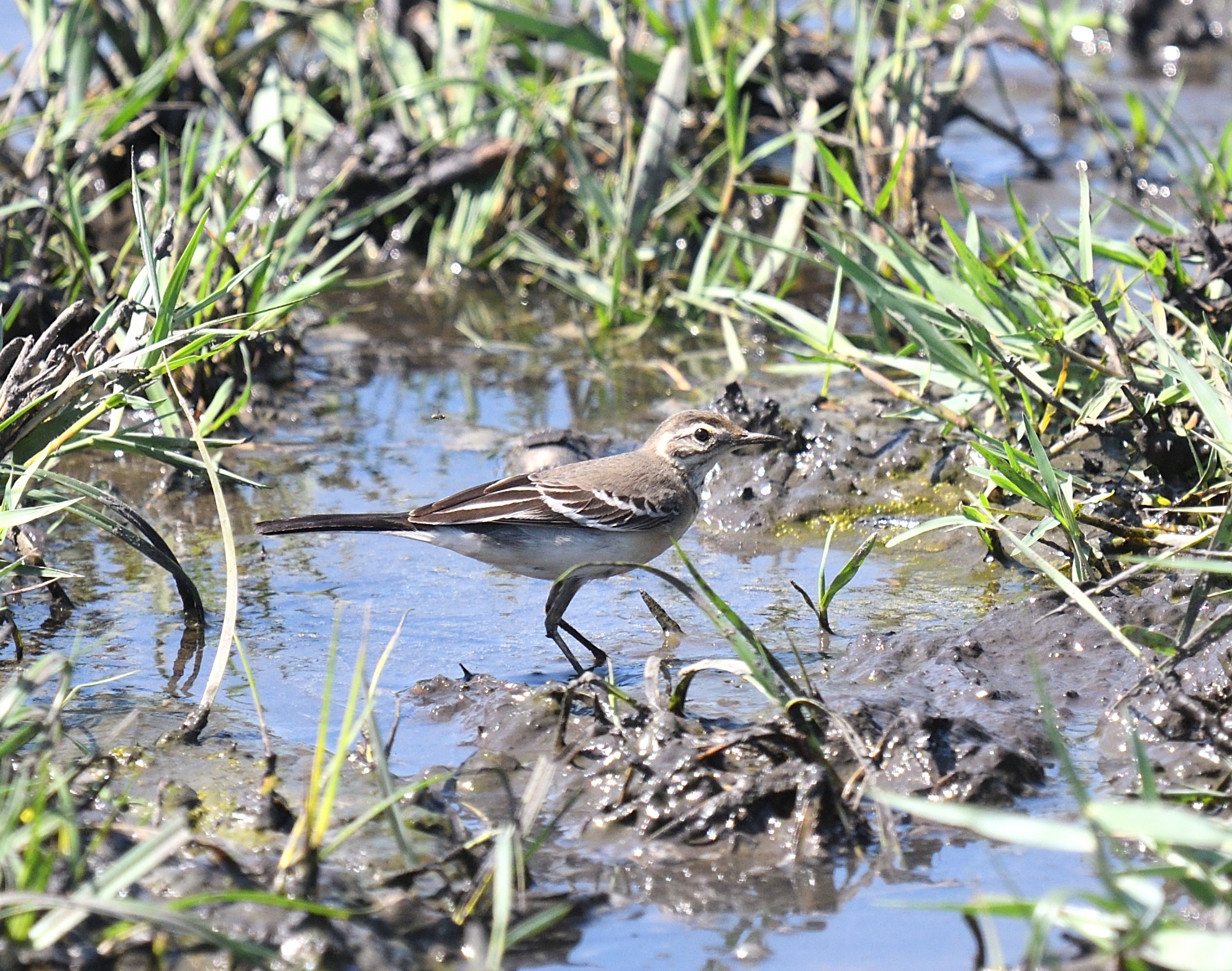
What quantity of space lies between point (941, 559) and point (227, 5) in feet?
23.2

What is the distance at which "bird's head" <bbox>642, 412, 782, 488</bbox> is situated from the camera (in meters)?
7.12

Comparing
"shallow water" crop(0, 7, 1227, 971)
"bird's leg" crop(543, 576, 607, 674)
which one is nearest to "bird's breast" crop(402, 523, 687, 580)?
"bird's leg" crop(543, 576, 607, 674)

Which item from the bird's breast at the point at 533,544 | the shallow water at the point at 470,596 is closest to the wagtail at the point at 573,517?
the bird's breast at the point at 533,544

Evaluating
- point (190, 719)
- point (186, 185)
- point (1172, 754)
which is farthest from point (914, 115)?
point (190, 719)

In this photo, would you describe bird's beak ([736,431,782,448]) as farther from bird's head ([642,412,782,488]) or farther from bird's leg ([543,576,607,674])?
bird's leg ([543,576,607,674])

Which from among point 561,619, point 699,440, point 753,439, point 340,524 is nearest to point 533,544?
point 561,619

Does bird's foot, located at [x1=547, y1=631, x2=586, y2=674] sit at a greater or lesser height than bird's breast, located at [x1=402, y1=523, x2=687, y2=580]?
lesser

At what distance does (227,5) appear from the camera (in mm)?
11000

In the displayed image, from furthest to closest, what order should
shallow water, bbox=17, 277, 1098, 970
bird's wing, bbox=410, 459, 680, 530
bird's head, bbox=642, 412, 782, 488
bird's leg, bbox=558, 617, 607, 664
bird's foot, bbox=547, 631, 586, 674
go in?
bird's head, bbox=642, 412, 782, 488 → bird's wing, bbox=410, 459, 680, 530 → bird's leg, bbox=558, 617, 607, 664 → bird's foot, bbox=547, 631, 586, 674 → shallow water, bbox=17, 277, 1098, 970

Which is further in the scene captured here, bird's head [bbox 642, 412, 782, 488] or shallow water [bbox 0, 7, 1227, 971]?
bird's head [bbox 642, 412, 782, 488]

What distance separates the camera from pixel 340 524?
6.27 meters

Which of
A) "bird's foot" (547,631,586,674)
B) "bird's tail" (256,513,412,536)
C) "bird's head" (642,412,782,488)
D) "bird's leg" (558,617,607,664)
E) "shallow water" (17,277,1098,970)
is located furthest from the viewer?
"bird's head" (642,412,782,488)

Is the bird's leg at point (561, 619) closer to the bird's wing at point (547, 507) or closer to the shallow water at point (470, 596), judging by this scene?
the shallow water at point (470, 596)

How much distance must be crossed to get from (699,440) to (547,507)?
0.92 meters
